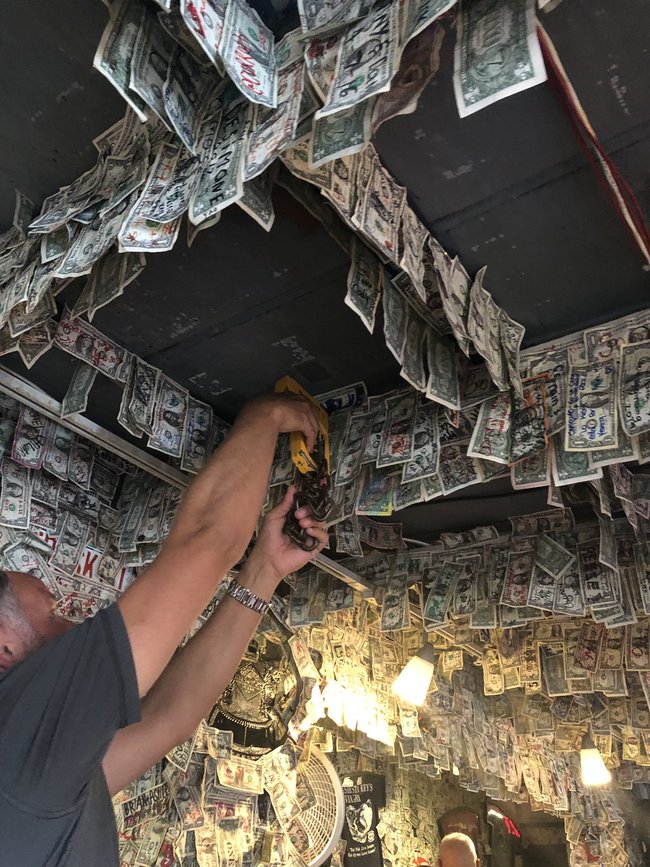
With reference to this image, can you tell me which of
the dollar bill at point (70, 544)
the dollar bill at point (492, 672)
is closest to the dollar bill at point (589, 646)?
the dollar bill at point (492, 672)

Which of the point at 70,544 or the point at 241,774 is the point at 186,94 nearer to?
the point at 70,544

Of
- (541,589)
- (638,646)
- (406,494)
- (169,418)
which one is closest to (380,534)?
(541,589)

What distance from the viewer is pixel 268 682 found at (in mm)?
3014

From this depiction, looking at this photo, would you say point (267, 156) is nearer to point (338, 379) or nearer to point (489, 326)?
point (489, 326)

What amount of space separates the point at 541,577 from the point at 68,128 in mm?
2239

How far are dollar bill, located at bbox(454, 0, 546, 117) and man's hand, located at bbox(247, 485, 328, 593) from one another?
947 millimetres

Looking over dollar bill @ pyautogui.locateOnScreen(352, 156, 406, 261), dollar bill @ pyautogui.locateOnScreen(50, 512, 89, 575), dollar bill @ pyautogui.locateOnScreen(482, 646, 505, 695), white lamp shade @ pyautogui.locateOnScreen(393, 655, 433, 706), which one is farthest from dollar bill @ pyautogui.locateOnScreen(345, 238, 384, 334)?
dollar bill @ pyautogui.locateOnScreen(482, 646, 505, 695)

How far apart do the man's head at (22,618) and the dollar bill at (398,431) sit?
109cm

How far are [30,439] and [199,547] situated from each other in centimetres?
166

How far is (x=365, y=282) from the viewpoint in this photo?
1.46 meters

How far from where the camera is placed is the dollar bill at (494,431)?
174 centimetres

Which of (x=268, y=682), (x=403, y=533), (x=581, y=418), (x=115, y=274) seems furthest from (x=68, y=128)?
(x=268, y=682)

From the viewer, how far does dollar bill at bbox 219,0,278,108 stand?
102 centimetres

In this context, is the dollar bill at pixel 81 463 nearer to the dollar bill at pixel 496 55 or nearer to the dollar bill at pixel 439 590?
the dollar bill at pixel 439 590
